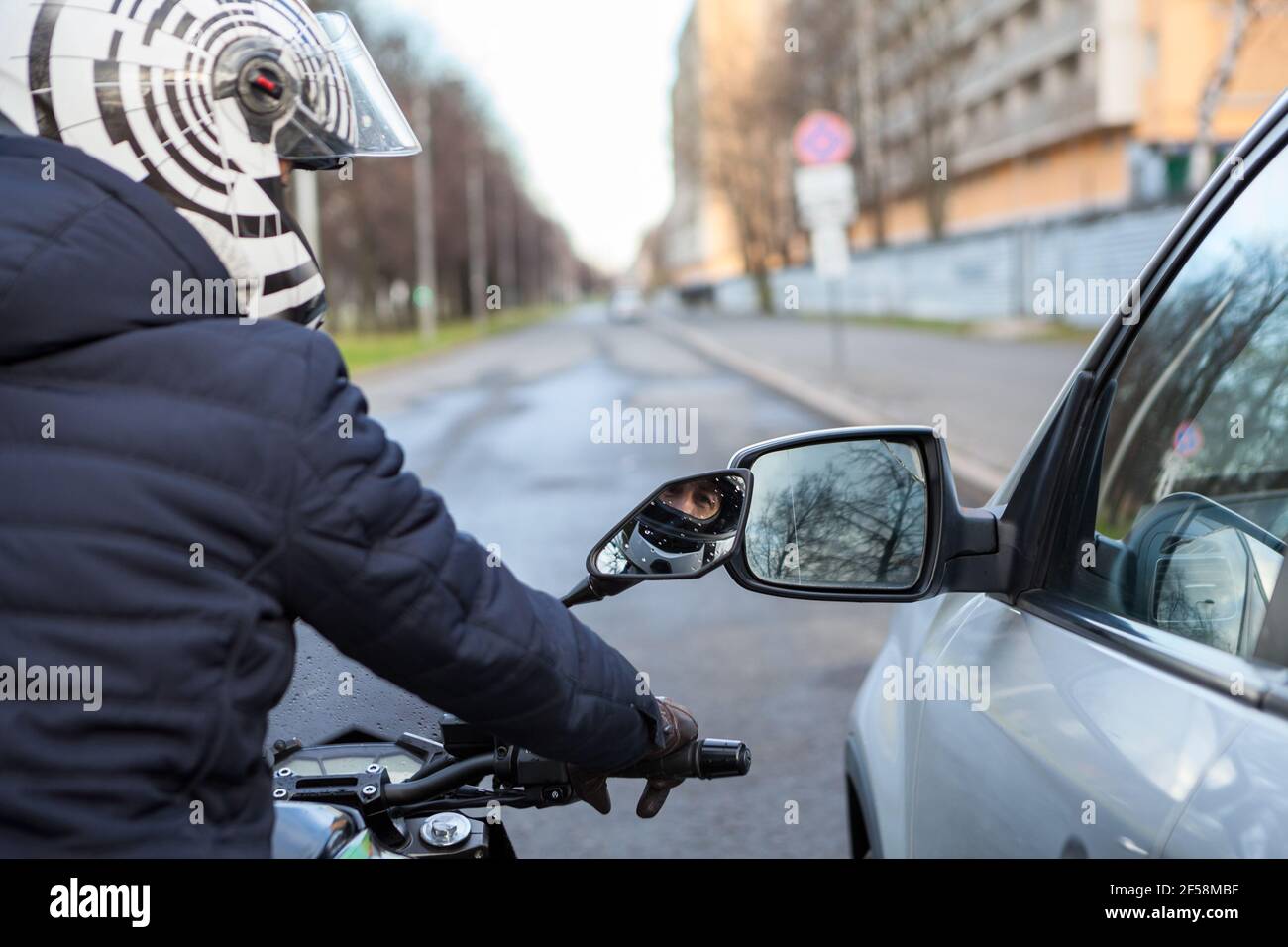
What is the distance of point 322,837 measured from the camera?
58.0 inches

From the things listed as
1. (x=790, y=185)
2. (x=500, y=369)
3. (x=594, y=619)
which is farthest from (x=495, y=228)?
(x=594, y=619)

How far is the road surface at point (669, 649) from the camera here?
3916mm

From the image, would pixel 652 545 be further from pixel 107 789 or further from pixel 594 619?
pixel 594 619

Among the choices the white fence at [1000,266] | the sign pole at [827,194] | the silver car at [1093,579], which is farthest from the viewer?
the white fence at [1000,266]

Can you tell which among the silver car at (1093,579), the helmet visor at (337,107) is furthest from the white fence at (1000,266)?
the helmet visor at (337,107)

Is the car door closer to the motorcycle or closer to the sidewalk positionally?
the motorcycle

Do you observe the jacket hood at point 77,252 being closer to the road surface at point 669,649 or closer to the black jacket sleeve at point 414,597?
the black jacket sleeve at point 414,597

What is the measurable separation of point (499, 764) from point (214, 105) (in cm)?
85

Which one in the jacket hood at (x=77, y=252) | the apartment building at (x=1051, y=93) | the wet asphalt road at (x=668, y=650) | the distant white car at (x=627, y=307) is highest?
the apartment building at (x=1051, y=93)

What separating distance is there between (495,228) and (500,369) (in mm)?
59766

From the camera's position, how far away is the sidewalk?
11.7 meters

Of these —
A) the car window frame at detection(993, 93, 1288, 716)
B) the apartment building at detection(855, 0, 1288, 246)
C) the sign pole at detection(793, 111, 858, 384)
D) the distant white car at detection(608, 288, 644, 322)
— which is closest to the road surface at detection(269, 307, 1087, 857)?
the car window frame at detection(993, 93, 1288, 716)

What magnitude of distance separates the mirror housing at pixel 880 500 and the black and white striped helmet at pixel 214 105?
0.64 metres

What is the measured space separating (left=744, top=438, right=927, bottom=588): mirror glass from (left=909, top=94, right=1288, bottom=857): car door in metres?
0.21
